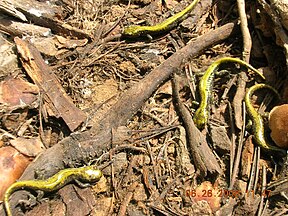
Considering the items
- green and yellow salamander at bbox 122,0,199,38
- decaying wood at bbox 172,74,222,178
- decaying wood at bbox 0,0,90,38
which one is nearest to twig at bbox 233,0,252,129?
decaying wood at bbox 172,74,222,178

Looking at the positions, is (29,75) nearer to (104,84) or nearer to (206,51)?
(104,84)

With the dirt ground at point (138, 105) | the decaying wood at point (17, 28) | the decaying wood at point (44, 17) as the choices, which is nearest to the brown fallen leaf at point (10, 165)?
the dirt ground at point (138, 105)

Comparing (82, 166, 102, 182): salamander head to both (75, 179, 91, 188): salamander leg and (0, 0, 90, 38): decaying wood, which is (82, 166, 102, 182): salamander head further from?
(0, 0, 90, 38): decaying wood

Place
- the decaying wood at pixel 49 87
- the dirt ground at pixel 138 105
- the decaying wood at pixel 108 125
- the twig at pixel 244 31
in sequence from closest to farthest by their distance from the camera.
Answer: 1. the dirt ground at pixel 138 105
2. the decaying wood at pixel 108 125
3. the decaying wood at pixel 49 87
4. the twig at pixel 244 31

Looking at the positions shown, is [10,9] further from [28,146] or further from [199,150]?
[199,150]

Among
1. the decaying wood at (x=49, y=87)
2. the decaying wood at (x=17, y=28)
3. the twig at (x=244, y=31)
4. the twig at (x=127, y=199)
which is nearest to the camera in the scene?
the twig at (x=127, y=199)

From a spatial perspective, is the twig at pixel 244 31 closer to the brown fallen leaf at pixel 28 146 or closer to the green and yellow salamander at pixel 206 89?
the green and yellow salamander at pixel 206 89
